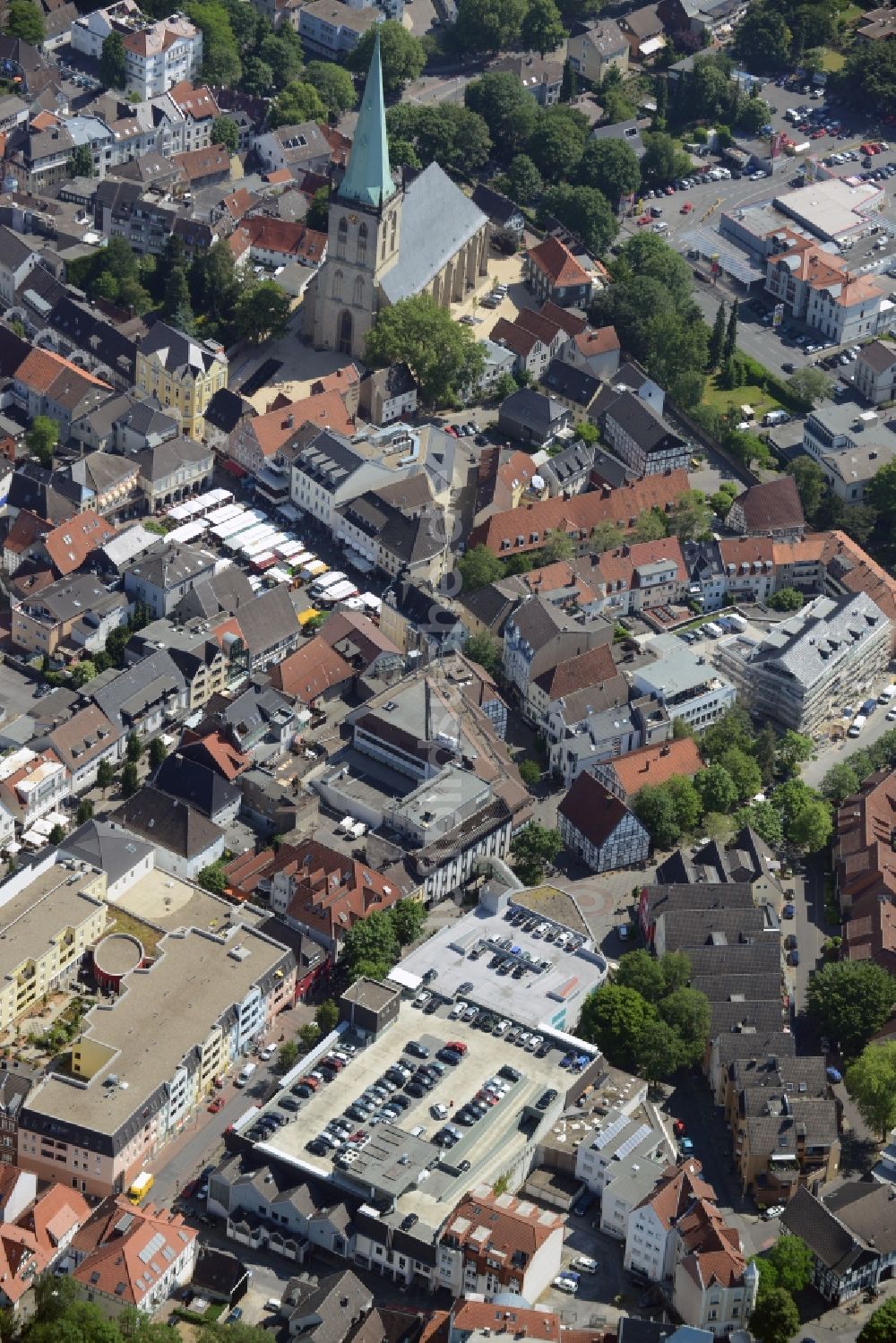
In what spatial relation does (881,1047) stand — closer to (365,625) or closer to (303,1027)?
(303,1027)

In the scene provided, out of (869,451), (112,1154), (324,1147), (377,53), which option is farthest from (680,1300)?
(377,53)

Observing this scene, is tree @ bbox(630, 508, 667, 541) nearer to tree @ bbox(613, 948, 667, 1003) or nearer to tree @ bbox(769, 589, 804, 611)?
tree @ bbox(769, 589, 804, 611)

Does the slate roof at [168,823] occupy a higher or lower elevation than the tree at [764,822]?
higher

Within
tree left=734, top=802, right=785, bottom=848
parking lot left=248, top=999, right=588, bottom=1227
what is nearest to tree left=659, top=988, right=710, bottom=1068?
parking lot left=248, top=999, right=588, bottom=1227

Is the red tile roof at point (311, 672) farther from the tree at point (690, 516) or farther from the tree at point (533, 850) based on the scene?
the tree at point (690, 516)

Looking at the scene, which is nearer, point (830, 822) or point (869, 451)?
point (830, 822)

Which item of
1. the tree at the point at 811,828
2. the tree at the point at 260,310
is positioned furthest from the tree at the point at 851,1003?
the tree at the point at 260,310

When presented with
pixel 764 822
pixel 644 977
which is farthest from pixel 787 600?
pixel 644 977
